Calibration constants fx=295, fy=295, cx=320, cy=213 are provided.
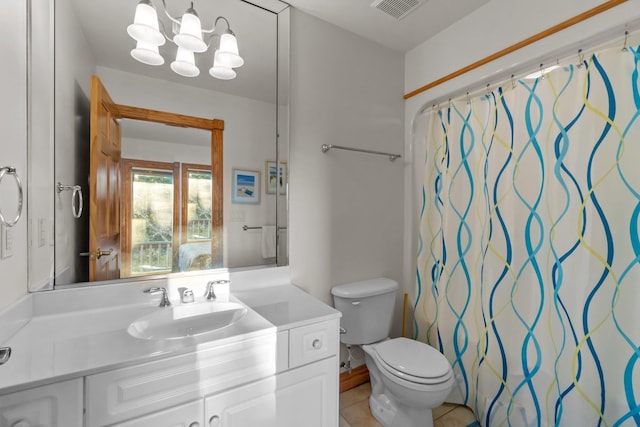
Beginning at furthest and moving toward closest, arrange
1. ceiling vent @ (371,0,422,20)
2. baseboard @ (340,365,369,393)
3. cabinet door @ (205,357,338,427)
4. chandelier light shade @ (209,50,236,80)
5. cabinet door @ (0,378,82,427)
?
baseboard @ (340,365,369,393), ceiling vent @ (371,0,422,20), chandelier light shade @ (209,50,236,80), cabinet door @ (205,357,338,427), cabinet door @ (0,378,82,427)

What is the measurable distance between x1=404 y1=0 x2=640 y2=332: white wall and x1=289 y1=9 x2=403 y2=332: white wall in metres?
0.09

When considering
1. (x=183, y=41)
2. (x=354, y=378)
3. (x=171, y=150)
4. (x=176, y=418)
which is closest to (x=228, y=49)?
(x=183, y=41)

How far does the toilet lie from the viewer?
1423 mm

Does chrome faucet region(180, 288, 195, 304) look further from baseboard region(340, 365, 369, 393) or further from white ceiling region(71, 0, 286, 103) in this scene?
baseboard region(340, 365, 369, 393)

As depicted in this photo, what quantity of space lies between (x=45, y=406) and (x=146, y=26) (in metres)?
1.36

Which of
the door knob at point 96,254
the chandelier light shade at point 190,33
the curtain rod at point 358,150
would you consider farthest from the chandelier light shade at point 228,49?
the door knob at point 96,254

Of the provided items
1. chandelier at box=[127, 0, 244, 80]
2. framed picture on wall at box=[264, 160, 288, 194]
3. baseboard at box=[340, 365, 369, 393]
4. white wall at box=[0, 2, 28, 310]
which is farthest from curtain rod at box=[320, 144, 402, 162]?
baseboard at box=[340, 365, 369, 393]

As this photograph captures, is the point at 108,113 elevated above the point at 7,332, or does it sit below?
above

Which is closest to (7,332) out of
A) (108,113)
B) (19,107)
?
(19,107)

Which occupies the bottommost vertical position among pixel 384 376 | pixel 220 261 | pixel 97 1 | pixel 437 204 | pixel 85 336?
pixel 384 376

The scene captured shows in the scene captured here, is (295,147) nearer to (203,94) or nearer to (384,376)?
(203,94)

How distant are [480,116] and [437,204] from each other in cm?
57

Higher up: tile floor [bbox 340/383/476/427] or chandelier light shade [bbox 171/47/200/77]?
chandelier light shade [bbox 171/47/200/77]

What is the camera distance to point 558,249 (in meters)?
1.34
